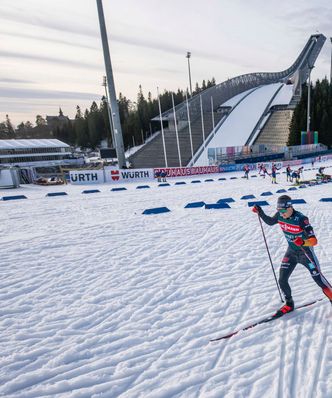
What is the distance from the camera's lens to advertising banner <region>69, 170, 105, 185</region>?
24297 millimetres

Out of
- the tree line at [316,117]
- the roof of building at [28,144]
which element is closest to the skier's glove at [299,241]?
the tree line at [316,117]

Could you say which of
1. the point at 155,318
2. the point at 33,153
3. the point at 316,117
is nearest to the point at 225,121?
the point at 316,117

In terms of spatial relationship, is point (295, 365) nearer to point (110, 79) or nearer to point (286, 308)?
point (286, 308)

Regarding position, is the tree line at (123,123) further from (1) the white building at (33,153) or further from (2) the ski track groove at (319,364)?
(2) the ski track groove at (319,364)

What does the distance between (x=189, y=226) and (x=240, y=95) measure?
5744 centimetres

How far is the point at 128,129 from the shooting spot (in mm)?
69188

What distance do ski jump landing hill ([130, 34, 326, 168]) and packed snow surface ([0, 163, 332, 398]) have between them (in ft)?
96.1

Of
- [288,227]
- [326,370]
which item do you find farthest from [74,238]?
[326,370]

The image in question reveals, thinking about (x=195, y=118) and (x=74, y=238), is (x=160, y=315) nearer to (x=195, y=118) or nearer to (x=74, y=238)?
(x=74, y=238)

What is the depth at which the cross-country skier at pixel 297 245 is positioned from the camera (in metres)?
4.12

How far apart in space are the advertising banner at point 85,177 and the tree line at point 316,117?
33.6 meters

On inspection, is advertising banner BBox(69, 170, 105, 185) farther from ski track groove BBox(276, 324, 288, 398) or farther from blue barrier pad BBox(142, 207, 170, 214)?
ski track groove BBox(276, 324, 288, 398)

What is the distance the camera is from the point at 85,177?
24.6m

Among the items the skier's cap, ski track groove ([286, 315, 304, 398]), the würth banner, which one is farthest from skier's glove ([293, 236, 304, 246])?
the würth banner
